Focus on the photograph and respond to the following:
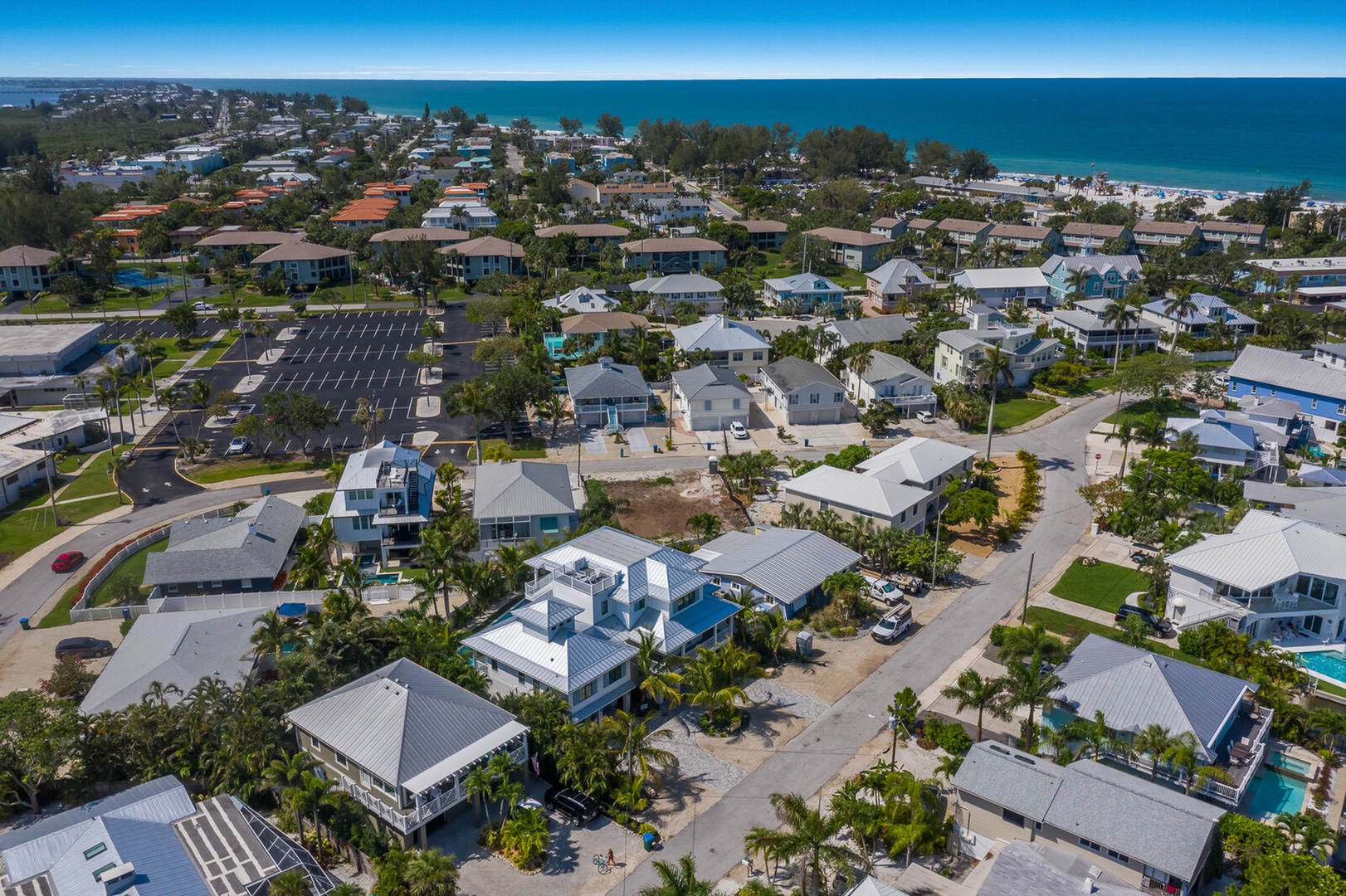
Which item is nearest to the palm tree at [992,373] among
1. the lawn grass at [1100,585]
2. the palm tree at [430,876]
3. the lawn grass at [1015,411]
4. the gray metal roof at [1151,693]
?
the lawn grass at [1015,411]

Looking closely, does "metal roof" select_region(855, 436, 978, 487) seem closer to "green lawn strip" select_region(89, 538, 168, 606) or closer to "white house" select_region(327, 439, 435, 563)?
"white house" select_region(327, 439, 435, 563)

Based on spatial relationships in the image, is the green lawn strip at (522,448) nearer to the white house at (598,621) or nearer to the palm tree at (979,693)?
the white house at (598,621)

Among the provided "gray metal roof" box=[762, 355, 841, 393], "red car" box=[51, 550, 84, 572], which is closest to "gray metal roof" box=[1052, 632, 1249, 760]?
"gray metal roof" box=[762, 355, 841, 393]

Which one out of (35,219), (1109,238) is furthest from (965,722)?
(35,219)

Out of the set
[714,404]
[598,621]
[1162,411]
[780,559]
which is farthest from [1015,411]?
[598,621]

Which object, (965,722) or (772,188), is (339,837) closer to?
(965,722)

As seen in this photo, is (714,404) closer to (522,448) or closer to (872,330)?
(522,448)

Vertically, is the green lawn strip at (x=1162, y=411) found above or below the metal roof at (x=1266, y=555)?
below
